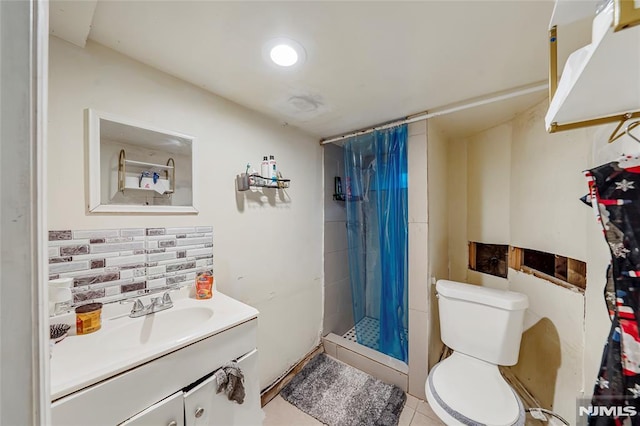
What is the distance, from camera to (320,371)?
188cm

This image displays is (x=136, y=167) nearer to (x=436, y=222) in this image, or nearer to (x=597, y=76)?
(x=597, y=76)

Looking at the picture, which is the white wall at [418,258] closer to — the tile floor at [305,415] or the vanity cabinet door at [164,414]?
the tile floor at [305,415]

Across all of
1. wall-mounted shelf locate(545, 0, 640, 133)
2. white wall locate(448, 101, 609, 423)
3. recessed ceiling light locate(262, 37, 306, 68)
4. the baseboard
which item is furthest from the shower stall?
wall-mounted shelf locate(545, 0, 640, 133)

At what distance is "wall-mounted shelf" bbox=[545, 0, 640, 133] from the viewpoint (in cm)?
42

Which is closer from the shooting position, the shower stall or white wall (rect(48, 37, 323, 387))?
white wall (rect(48, 37, 323, 387))

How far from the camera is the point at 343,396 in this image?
64.4 inches

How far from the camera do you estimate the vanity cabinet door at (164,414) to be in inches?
30.5

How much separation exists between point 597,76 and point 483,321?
4.53 feet

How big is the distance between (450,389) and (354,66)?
1731 mm

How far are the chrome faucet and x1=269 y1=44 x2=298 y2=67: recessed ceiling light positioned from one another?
1.26m

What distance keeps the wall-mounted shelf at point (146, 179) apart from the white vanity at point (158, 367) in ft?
1.78

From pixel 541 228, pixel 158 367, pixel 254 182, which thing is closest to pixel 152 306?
pixel 158 367

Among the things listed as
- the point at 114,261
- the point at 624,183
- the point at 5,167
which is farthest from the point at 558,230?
the point at 114,261

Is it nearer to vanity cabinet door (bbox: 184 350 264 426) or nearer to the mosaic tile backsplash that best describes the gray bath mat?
vanity cabinet door (bbox: 184 350 264 426)
